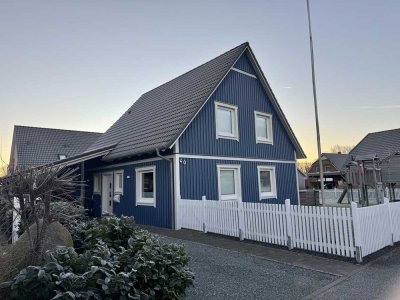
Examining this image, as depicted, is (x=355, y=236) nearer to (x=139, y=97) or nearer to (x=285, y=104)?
(x=285, y=104)

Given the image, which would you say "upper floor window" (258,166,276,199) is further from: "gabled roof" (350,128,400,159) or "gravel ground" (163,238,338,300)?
"gabled roof" (350,128,400,159)

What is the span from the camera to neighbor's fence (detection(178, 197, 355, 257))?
6.98 metres

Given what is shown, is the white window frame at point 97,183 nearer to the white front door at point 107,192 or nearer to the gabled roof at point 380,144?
the white front door at point 107,192

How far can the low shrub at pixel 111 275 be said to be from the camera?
11.0 ft

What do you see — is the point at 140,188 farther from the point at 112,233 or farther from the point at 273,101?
the point at 273,101

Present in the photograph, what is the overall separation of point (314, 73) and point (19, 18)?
11849mm

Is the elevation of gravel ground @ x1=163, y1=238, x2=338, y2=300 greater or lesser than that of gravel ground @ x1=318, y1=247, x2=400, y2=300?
greater

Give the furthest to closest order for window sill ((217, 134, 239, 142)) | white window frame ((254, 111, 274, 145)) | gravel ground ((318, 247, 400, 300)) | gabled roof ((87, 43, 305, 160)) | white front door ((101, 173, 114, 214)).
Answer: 1. white front door ((101, 173, 114, 214))
2. white window frame ((254, 111, 274, 145))
3. window sill ((217, 134, 239, 142))
4. gabled roof ((87, 43, 305, 160))
5. gravel ground ((318, 247, 400, 300))

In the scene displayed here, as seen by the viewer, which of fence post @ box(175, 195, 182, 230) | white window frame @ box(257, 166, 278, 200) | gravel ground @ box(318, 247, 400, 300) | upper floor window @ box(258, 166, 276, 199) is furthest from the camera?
upper floor window @ box(258, 166, 276, 199)

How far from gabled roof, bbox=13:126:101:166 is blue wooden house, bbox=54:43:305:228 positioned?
12.4 metres

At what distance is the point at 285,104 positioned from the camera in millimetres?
18172

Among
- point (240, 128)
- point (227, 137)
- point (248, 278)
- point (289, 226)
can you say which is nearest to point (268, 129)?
point (240, 128)

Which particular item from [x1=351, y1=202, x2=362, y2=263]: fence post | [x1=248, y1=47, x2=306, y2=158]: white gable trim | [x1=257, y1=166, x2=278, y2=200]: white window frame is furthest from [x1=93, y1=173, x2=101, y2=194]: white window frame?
[x1=351, y1=202, x2=362, y2=263]: fence post

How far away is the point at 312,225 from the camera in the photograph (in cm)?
748
